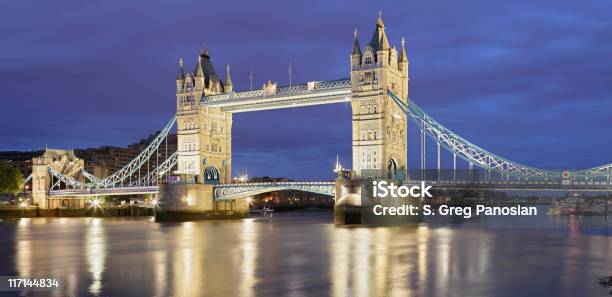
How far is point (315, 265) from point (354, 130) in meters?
30.1

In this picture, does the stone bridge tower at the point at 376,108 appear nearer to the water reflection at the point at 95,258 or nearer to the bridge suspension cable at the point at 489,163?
the bridge suspension cable at the point at 489,163

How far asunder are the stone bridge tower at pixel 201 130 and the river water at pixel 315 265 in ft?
83.9

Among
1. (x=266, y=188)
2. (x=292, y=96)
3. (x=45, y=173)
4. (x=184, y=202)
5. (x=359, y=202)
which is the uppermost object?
(x=292, y=96)

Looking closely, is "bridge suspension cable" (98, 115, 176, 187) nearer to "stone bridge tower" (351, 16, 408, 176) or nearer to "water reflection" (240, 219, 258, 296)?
"stone bridge tower" (351, 16, 408, 176)

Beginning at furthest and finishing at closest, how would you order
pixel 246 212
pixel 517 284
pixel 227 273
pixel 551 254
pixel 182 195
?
pixel 246 212 < pixel 182 195 < pixel 551 254 < pixel 227 273 < pixel 517 284

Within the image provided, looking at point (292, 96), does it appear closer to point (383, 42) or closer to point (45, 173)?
point (383, 42)

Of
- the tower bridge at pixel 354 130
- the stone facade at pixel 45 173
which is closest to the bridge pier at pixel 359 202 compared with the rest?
the tower bridge at pixel 354 130

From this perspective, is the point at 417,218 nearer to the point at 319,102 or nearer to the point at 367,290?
the point at 319,102

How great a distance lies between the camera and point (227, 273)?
25609 mm

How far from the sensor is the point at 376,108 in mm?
56844

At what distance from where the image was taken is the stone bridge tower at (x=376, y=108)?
185ft

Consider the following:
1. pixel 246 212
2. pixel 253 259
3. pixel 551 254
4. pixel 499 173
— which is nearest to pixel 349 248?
pixel 253 259

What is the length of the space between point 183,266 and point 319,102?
33621mm

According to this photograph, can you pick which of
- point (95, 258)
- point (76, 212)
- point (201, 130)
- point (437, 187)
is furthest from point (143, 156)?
point (95, 258)
